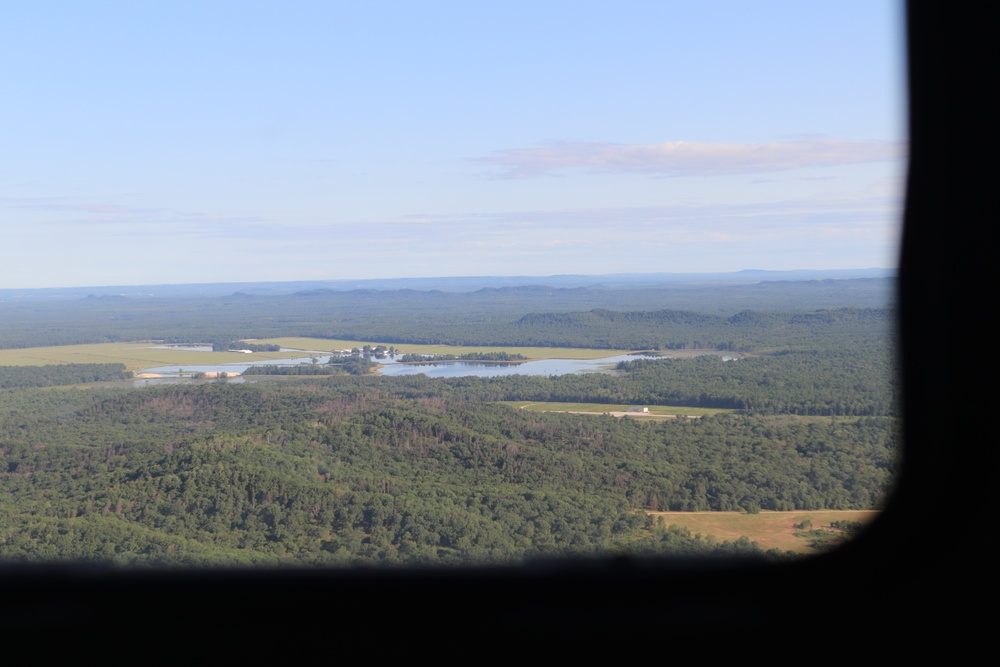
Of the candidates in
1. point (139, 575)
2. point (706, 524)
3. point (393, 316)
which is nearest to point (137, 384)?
point (706, 524)

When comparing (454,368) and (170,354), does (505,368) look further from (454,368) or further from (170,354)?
(170,354)

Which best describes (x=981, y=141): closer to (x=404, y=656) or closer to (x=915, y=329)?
(x=915, y=329)

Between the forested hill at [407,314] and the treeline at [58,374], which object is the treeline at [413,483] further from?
the forested hill at [407,314]

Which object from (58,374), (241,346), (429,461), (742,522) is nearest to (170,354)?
(241,346)

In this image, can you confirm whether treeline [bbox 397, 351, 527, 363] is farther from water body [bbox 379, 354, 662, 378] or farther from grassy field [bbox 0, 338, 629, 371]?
water body [bbox 379, 354, 662, 378]

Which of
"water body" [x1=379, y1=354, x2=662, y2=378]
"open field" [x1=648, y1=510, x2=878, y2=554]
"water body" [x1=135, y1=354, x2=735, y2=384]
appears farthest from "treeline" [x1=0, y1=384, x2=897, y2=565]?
"water body" [x1=379, y1=354, x2=662, y2=378]

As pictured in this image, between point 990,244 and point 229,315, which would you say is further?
point 229,315

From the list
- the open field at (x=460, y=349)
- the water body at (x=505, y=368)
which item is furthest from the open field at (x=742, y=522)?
the open field at (x=460, y=349)
